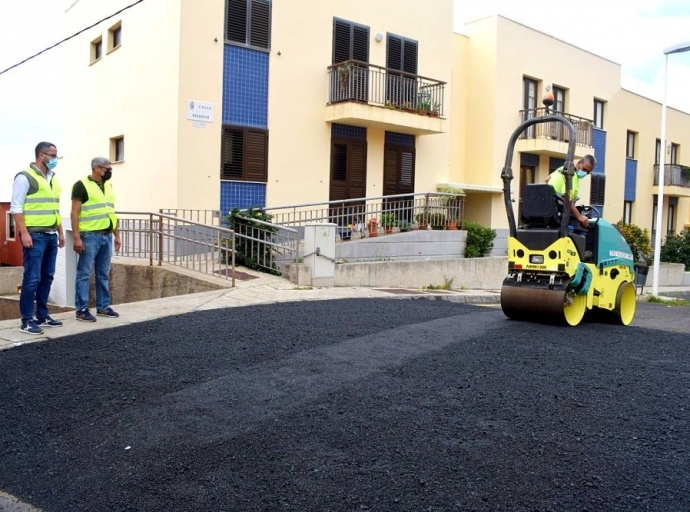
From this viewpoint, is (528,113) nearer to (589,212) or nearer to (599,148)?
(599,148)

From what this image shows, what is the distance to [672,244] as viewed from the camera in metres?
26.1

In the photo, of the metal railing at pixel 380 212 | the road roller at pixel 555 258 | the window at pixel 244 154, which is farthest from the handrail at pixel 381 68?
the road roller at pixel 555 258

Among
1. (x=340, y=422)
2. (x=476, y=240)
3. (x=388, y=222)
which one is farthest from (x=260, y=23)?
(x=340, y=422)

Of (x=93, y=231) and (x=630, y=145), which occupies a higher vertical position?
(x=630, y=145)

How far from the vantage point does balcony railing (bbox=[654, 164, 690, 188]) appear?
98.3 feet

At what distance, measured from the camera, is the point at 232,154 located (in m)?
14.9

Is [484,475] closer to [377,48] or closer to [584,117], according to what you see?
[377,48]

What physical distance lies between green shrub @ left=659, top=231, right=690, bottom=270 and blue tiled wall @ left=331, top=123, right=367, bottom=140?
15585 millimetres

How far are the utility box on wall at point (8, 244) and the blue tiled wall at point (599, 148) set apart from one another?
20917mm

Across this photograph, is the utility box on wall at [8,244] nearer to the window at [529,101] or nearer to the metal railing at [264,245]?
the metal railing at [264,245]

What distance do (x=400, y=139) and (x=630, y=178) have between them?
49.0 ft

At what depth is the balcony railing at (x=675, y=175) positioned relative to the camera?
30.0 m

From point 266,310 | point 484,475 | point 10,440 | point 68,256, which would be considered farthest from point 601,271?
point 68,256

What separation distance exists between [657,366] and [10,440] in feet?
17.9
